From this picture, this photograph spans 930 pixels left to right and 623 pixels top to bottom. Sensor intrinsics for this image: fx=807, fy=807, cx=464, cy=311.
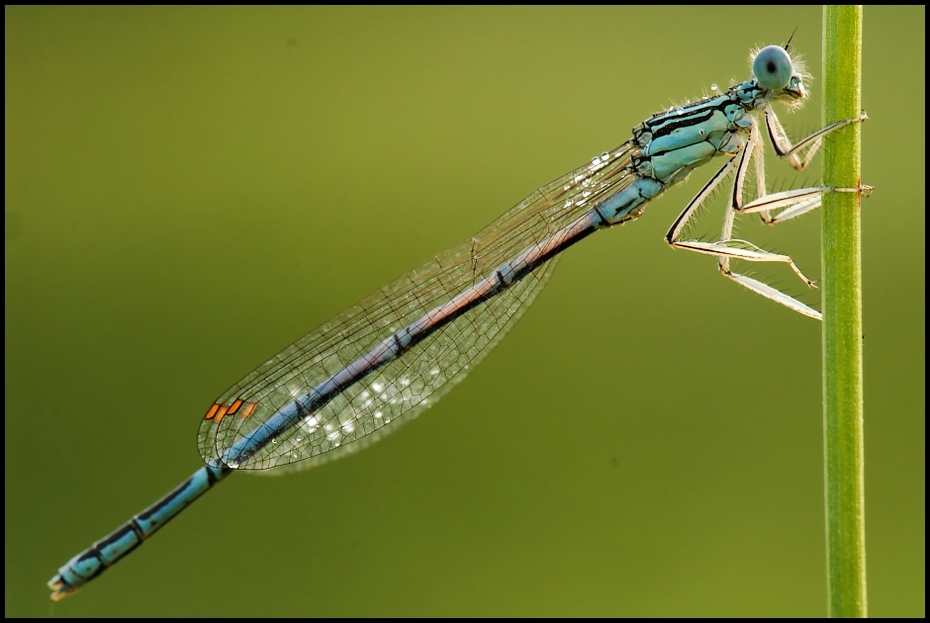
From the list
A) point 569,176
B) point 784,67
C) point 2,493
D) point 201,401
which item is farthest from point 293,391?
point 2,493

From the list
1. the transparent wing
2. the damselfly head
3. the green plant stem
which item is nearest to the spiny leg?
the damselfly head

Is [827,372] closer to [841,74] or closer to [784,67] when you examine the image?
[841,74]

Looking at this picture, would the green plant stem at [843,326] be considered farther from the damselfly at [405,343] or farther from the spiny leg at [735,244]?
the damselfly at [405,343]

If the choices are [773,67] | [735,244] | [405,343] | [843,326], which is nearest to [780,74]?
[773,67]

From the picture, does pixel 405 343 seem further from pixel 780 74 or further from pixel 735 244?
pixel 780 74

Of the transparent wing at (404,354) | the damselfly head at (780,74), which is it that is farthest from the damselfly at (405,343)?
the damselfly head at (780,74)
